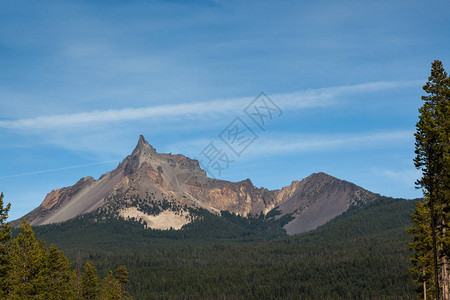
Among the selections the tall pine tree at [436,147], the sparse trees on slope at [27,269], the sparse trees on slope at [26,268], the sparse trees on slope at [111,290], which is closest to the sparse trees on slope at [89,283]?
the sparse trees on slope at [27,269]

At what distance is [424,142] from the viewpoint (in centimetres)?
4341

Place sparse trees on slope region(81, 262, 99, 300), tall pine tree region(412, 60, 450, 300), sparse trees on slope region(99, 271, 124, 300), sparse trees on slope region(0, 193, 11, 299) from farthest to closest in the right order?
sparse trees on slope region(99, 271, 124, 300), sparse trees on slope region(81, 262, 99, 300), sparse trees on slope region(0, 193, 11, 299), tall pine tree region(412, 60, 450, 300)

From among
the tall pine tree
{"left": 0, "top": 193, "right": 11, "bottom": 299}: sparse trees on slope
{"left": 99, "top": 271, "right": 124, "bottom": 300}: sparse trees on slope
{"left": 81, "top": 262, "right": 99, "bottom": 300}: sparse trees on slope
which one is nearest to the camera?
the tall pine tree

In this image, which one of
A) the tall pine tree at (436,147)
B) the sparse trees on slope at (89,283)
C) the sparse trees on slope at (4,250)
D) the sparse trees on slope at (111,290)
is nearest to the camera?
the tall pine tree at (436,147)

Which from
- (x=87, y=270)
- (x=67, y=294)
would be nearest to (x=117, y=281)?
(x=87, y=270)

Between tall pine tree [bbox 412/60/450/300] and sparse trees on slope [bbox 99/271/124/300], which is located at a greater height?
tall pine tree [bbox 412/60/450/300]

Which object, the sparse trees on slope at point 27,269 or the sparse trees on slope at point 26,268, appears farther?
the sparse trees on slope at point 26,268

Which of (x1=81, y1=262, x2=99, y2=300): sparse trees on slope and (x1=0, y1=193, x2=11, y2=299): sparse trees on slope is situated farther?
(x1=81, y1=262, x2=99, y2=300): sparse trees on slope

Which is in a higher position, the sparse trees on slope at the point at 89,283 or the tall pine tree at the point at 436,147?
the tall pine tree at the point at 436,147

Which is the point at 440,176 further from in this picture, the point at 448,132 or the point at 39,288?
the point at 39,288

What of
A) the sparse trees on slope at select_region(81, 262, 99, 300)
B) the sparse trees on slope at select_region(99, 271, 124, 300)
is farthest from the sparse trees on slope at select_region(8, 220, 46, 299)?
the sparse trees on slope at select_region(99, 271, 124, 300)

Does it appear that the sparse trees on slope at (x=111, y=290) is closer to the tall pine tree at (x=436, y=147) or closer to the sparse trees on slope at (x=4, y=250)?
the sparse trees on slope at (x=4, y=250)

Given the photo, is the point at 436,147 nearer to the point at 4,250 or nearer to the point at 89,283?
the point at 4,250

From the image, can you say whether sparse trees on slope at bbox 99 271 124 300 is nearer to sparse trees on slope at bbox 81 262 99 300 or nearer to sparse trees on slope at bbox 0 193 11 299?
sparse trees on slope at bbox 81 262 99 300
